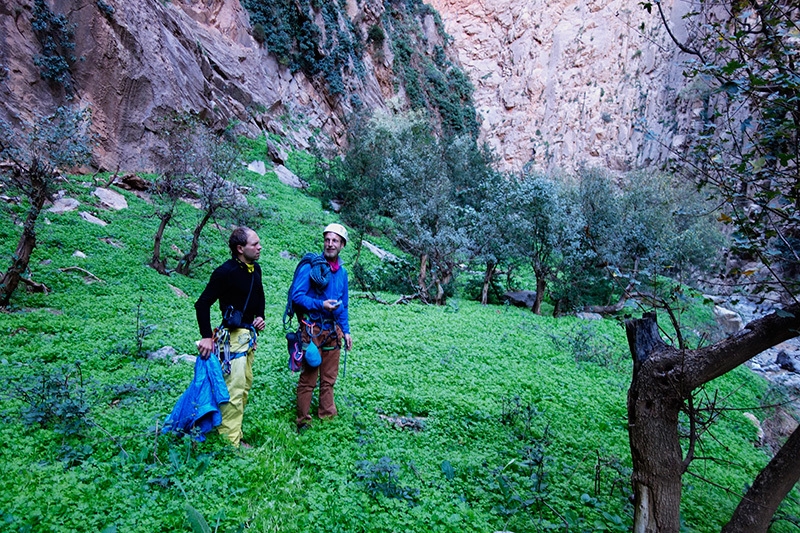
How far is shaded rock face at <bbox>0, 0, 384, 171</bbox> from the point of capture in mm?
13227

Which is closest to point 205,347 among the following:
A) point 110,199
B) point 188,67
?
point 110,199

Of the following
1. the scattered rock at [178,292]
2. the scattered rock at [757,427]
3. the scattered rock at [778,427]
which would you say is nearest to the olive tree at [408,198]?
the scattered rock at [178,292]

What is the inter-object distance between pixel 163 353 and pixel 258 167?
17.5m

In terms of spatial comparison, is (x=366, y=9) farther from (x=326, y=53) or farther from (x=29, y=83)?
(x=29, y=83)

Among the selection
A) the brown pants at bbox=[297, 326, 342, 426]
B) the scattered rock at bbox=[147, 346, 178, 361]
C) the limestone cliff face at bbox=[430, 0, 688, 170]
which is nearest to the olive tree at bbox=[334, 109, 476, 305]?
the scattered rock at bbox=[147, 346, 178, 361]

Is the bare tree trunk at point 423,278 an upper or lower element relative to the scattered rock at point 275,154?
lower

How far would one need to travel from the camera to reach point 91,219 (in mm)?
11664

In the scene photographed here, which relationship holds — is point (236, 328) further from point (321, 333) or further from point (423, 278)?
point (423, 278)

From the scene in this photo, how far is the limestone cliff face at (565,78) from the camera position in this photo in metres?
46.8

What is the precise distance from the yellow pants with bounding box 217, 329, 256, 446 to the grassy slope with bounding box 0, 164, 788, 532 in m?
0.19

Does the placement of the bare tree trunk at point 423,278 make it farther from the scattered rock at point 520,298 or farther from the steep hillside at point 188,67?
the steep hillside at point 188,67

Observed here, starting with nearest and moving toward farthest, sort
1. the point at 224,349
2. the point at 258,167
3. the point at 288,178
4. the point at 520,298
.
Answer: the point at 224,349, the point at 520,298, the point at 258,167, the point at 288,178

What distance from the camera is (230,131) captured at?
21219 mm

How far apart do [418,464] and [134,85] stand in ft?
56.4
